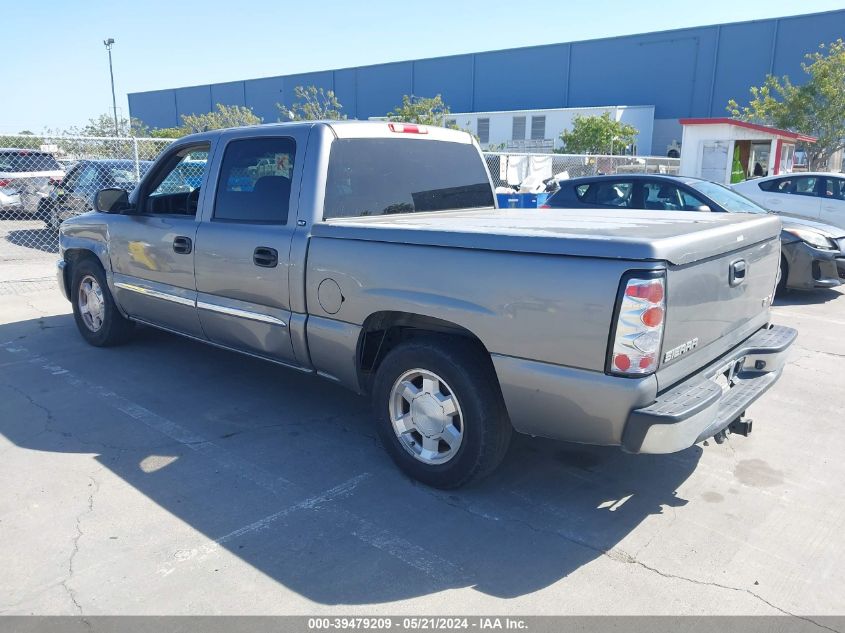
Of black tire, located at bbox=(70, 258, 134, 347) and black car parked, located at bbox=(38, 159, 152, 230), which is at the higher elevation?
black car parked, located at bbox=(38, 159, 152, 230)

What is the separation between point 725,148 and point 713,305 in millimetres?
16858

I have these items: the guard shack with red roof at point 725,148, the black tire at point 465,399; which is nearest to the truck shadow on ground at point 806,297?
the black tire at point 465,399

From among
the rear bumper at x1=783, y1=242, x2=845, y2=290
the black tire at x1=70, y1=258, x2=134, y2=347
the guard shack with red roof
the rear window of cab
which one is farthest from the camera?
the guard shack with red roof

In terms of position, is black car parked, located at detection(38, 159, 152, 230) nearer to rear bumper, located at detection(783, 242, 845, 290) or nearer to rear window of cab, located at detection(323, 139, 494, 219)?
rear window of cab, located at detection(323, 139, 494, 219)

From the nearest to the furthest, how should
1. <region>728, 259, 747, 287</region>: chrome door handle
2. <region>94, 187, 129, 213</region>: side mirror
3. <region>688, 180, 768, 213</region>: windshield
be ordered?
1. <region>728, 259, 747, 287</region>: chrome door handle
2. <region>94, 187, 129, 213</region>: side mirror
3. <region>688, 180, 768, 213</region>: windshield

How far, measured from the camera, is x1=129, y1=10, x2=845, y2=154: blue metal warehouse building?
41.7m

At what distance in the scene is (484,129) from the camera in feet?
142

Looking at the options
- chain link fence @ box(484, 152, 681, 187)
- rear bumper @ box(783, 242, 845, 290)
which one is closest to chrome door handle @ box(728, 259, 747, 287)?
rear bumper @ box(783, 242, 845, 290)

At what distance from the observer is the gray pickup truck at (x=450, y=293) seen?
2.90m

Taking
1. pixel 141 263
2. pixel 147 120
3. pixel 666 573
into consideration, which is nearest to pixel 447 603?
pixel 666 573

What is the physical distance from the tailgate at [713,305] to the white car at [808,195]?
834cm

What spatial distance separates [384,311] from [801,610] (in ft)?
7.78

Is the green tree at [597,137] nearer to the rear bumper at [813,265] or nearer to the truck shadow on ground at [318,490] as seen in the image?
the rear bumper at [813,265]

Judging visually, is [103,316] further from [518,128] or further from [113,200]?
[518,128]
